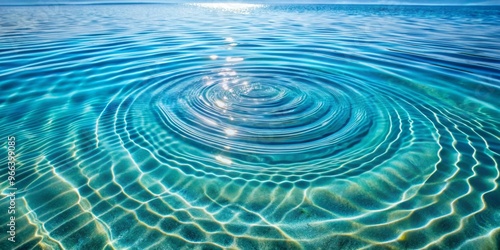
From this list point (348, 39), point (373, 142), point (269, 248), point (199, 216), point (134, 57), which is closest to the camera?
point (269, 248)

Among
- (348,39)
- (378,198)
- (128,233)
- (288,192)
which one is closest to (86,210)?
(128,233)

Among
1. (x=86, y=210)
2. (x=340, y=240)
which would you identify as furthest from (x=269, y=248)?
(x=86, y=210)

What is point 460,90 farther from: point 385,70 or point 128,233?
point 128,233

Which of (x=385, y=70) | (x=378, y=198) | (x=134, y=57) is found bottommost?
(x=134, y=57)

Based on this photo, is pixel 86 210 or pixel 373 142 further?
pixel 373 142

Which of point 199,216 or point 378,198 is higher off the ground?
point 378,198

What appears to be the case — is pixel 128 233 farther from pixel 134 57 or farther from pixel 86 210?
pixel 134 57

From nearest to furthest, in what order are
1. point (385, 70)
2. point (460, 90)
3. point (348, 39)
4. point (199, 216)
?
1. point (199, 216)
2. point (460, 90)
3. point (385, 70)
4. point (348, 39)
